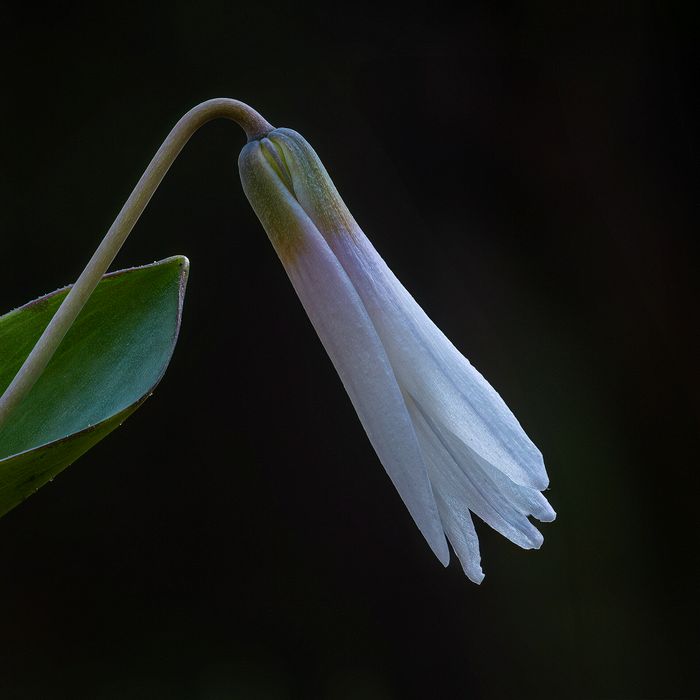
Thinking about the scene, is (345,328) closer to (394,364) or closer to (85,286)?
(394,364)

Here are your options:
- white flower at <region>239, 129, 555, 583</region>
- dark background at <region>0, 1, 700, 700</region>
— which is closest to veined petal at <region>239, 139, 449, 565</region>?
white flower at <region>239, 129, 555, 583</region>

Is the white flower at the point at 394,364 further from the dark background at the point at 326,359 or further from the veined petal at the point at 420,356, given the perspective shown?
the dark background at the point at 326,359

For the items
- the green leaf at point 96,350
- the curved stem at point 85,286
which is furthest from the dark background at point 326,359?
the curved stem at point 85,286

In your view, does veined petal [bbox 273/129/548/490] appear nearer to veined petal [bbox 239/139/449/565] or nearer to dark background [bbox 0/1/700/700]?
veined petal [bbox 239/139/449/565]

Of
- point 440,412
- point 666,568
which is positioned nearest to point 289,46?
point 666,568

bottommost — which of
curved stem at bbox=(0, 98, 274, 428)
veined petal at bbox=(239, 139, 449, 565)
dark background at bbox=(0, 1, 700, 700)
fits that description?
dark background at bbox=(0, 1, 700, 700)
